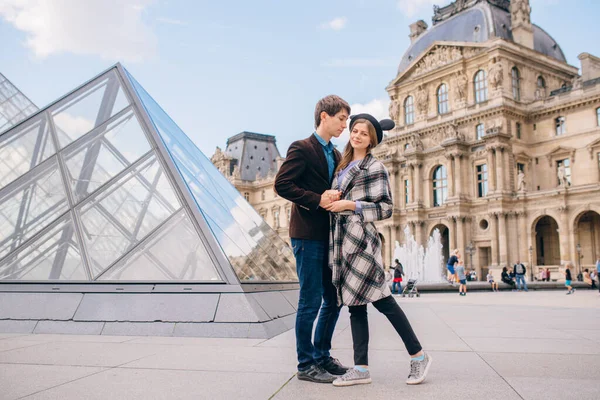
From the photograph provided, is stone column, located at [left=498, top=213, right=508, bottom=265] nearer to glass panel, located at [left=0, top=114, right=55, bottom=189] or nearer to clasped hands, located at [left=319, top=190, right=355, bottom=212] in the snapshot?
glass panel, located at [left=0, top=114, right=55, bottom=189]

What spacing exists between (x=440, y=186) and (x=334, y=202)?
4076cm

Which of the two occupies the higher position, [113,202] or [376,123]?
[376,123]

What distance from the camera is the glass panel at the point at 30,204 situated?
22.4 ft

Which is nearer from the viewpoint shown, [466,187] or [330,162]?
[330,162]

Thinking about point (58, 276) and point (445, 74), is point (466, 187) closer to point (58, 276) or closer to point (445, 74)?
point (445, 74)

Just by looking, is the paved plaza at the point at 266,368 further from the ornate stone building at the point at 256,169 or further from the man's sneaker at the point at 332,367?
the ornate stone building at the point at 256,169

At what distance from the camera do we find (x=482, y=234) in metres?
38.4

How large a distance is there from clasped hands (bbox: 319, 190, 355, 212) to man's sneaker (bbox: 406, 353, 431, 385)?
3.43 feet

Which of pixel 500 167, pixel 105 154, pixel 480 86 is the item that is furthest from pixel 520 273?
pixel 480 86

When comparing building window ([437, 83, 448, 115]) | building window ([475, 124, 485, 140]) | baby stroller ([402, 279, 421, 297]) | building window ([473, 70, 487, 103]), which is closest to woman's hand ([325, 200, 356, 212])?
baby stroller ([402, 279, 421, 297])

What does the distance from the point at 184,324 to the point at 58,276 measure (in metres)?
1.91

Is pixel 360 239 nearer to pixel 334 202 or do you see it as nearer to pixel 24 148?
pixel 334 202

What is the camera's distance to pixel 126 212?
6742 mm

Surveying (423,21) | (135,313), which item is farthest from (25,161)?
(423,21)
